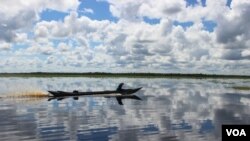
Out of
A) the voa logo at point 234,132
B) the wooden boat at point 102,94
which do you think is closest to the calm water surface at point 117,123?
the voa logo at point 234,132

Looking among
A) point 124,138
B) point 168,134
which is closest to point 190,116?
point 168,134

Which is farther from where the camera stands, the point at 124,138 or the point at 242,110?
the point at 242,110

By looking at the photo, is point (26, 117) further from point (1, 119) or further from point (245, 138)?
point (245, 138)

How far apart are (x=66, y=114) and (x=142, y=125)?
1035 centimetres

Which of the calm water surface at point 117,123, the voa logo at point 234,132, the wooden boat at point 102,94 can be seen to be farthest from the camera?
the wooden boat at point 102,94

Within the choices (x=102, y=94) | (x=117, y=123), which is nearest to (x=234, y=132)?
(x=117, y=123)

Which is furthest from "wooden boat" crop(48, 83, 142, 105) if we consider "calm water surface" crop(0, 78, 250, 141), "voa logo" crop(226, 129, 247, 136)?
"voa logo" crop(226, 129, 247, 136)

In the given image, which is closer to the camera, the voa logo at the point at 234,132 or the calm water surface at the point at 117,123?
the voa logo at the point at 234,132

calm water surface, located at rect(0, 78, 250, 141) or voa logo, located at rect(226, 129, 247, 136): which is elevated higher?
voa logo, located at rect(226, 129, 247, 136)

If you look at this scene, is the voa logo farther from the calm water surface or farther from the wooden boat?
the wooden boat

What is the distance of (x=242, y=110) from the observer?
4597cm

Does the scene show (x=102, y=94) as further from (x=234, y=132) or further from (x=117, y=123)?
(x=234, y=132)

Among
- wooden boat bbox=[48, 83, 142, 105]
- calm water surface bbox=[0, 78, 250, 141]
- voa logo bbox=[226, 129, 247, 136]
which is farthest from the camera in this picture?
wooden boat bbox=[48, 83, 142, 105]

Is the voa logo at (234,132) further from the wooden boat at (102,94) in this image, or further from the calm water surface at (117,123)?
the wooden boat at (102,94)
